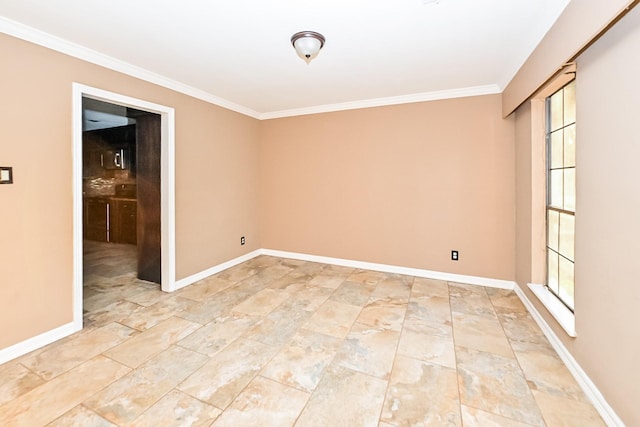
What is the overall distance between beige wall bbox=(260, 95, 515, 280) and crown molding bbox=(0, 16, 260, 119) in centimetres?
156

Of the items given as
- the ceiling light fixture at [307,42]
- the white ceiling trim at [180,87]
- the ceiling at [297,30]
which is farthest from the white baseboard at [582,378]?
the ceiling light fixture at [307,42]

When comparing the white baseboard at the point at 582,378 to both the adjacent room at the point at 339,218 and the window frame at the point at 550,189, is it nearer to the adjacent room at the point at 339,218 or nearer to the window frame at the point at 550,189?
the adjacent room at the point at 339,218

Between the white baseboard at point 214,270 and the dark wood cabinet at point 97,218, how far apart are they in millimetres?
3396

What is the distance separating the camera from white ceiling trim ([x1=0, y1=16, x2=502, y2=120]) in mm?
2151

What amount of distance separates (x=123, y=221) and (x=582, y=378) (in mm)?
6844

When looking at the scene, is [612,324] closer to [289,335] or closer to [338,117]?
[289,335]

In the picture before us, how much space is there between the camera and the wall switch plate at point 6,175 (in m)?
2.05

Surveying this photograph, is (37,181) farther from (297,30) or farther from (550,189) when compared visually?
(550,189)

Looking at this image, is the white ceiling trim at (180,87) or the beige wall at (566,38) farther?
the white ceiling trim at (180,87)

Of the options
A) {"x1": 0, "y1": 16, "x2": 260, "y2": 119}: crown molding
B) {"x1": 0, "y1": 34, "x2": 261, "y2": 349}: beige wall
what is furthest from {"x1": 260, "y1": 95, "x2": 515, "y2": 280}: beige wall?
{"x1": 0, "y1": 34, "x2": 261, "y2": 349}: beige wall

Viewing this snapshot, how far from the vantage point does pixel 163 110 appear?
3195 mm

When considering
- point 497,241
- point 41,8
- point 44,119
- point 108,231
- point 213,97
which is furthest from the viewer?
point 108,231

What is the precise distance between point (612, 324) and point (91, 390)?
10.1 feet

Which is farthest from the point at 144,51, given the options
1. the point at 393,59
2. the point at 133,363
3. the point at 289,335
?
the point at 289,335
